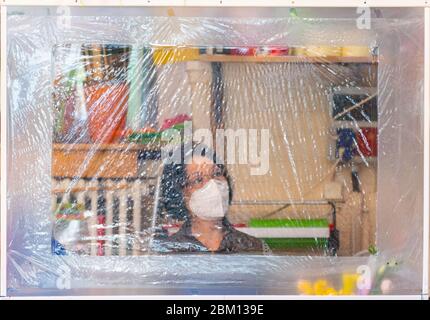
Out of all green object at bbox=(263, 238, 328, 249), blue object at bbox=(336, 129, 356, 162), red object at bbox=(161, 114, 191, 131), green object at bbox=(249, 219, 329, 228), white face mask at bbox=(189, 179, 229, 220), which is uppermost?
red object at bbox=(161, 114, 191, 131)

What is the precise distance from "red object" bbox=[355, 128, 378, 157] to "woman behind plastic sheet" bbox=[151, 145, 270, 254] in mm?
388

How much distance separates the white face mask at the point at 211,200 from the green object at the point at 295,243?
0.51ft

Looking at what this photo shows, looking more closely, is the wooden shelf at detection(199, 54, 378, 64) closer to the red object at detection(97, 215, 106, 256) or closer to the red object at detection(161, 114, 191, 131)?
the red object at detection(161, 114, 191, 131)

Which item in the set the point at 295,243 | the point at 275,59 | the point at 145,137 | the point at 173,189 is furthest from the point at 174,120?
the point at 295,243

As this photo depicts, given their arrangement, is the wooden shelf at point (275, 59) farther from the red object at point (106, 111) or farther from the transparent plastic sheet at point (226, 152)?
the red object at point (106, 111)

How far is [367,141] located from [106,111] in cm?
75

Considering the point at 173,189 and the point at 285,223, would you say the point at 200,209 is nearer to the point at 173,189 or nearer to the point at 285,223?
the point at 173,189

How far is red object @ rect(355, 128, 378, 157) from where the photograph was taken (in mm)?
1925

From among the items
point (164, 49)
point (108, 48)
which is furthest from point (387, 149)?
point (108, 48)

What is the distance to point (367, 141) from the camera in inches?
75.9

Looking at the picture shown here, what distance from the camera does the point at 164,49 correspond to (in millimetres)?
1926

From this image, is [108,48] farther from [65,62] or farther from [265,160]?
[265,160]
